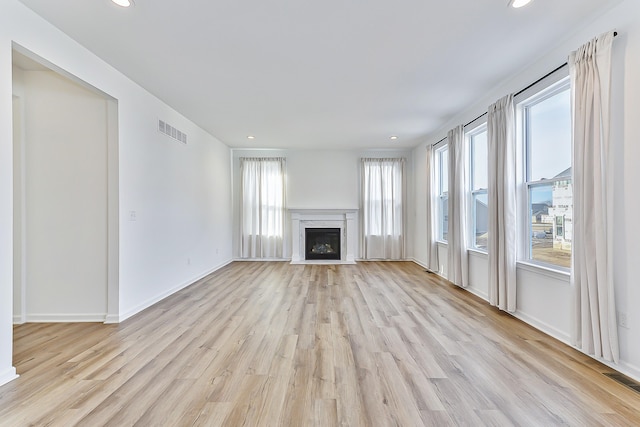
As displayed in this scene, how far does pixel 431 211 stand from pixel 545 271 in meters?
3.14

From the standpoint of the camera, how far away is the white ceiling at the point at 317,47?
2.31 metres

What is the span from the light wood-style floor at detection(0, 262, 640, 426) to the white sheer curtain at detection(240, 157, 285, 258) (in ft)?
11.6

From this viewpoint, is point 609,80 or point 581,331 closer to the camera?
point 609,80

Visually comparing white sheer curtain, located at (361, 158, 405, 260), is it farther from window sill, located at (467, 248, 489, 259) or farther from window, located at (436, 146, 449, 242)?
window sill, located at (467, 248, 489, 259)

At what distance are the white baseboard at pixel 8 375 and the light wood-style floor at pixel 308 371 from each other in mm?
47

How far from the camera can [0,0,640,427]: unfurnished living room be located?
2049 mm

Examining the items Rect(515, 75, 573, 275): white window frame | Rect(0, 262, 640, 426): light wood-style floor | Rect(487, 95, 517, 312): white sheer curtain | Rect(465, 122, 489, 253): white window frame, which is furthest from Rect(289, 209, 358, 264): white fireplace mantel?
Rect(515, 75, 573, 275): white window frame

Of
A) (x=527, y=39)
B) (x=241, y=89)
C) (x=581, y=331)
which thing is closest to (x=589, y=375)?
(x=581, y=331)

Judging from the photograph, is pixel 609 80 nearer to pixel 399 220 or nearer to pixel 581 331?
pixel 581 331

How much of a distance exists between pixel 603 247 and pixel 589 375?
92cm

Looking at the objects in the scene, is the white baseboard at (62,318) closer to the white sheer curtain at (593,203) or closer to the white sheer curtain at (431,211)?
the white sheer curtain at (593,203)

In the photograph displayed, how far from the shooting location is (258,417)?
176cm

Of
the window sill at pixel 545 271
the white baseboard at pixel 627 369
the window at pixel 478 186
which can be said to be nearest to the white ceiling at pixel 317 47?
the window at pixel 478 186

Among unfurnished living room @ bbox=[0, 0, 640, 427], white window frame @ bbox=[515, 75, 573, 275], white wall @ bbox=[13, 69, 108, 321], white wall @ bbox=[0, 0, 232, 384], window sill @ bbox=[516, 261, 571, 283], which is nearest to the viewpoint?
unfurnished living room @ bbox=[0, 0, 640, 427]
